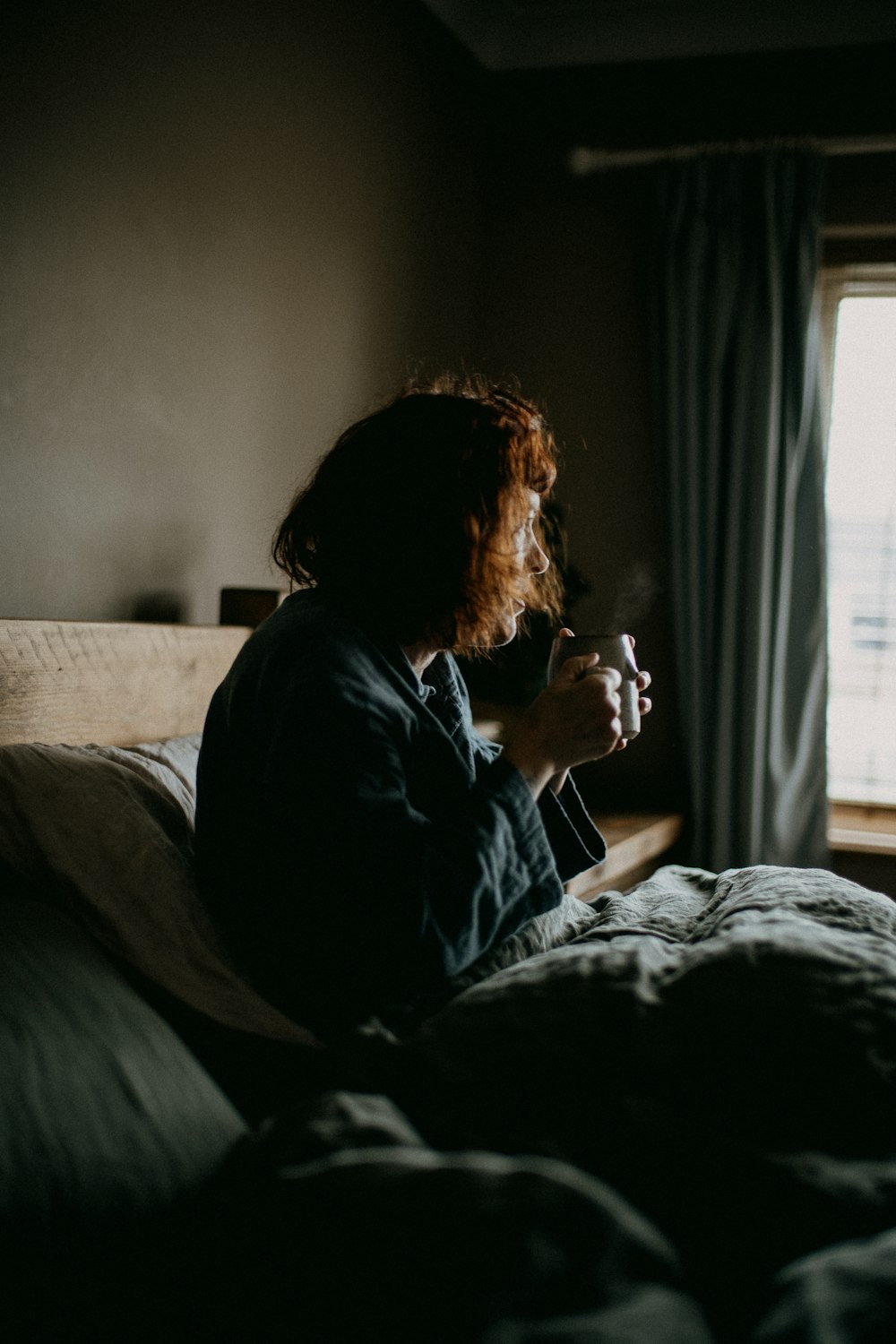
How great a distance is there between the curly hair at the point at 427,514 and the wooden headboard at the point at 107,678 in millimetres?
347

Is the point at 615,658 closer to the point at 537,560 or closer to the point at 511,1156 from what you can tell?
the point at 537,560

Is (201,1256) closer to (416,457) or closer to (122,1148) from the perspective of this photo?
(122,1148)

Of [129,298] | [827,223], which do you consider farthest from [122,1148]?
[827,223]

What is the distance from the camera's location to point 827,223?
2.72m

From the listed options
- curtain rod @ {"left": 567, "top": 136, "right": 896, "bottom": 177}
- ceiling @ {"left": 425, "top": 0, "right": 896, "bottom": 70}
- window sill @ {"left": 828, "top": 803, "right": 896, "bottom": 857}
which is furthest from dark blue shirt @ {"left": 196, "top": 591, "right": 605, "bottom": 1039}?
ceiling @ {"left": 425, "top": 0, "right": 896, "bottom": 70}

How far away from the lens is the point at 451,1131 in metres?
0.78

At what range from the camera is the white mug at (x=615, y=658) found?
114 cm

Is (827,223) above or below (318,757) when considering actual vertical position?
above

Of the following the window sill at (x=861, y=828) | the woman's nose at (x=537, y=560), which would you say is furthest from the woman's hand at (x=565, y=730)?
the window sill at (x=861, y=828)

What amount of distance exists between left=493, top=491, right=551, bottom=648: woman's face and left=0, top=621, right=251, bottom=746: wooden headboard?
499 millimetres

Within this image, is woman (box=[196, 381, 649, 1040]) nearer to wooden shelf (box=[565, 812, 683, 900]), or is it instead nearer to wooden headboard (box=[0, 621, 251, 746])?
wooden headboard (box=[0, 621, 251, 746])

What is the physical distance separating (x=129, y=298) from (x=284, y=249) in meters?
0.54

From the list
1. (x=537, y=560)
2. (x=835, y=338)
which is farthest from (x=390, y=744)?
(x=835, y=338)

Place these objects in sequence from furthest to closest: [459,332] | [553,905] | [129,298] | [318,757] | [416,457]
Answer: [459,332], [129,298], [416,457], [553,905], [318,757]
